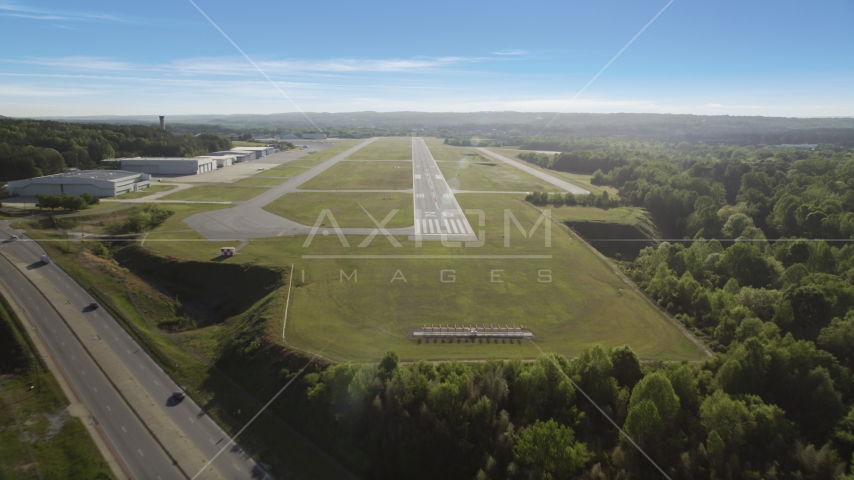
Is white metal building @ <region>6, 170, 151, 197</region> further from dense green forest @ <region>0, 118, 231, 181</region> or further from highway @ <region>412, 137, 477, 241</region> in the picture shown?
highway @ <region>412, 137, 477, 241</region>

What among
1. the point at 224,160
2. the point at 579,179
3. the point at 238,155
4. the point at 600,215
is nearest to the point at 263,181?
the point at 224,160

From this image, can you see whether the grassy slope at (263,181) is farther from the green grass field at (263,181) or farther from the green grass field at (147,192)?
the green grass field at (147,192)

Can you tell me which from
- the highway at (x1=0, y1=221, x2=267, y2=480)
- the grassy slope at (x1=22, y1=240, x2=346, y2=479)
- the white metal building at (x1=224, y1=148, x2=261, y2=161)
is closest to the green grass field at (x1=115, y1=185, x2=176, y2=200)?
the grassy slope at (x1=22, y1=240, x2=346, y2=479)

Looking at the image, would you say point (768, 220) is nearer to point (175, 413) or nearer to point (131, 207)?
point (175, 413)

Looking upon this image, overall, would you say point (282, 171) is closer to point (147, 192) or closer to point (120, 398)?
point (147, 192)

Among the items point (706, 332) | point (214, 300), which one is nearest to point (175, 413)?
point (214, 300)
